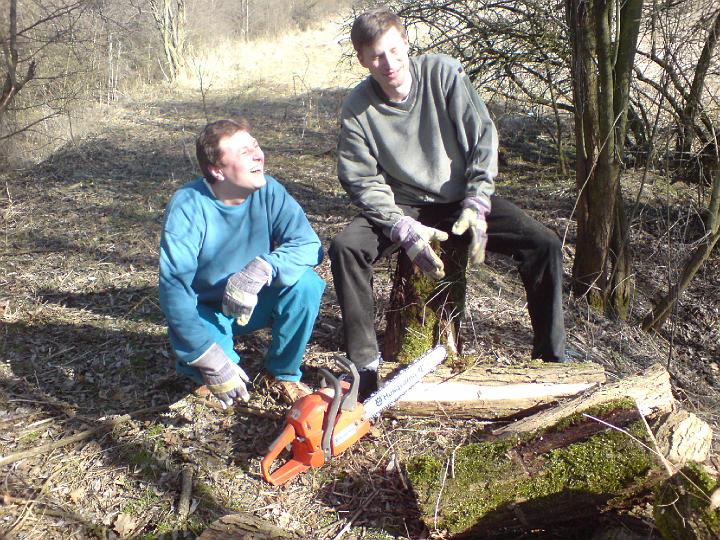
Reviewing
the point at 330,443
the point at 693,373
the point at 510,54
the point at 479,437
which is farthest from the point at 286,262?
the point at 510,54

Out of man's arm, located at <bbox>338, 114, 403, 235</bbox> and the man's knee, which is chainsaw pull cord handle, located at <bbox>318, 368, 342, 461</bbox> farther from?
man's arm, located at <bbox>338, 114, 403, 235</bbox>

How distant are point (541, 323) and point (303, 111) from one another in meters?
8.08

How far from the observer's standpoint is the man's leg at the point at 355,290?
2.99 metres

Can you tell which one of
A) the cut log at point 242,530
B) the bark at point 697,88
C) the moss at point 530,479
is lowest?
the cut log at point 242,530

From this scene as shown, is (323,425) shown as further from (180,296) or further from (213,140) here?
(213,140)

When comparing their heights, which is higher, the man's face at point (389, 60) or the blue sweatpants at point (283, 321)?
the man's face at point (389, 60)

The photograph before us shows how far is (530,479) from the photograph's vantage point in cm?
232

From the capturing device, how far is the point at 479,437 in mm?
2670

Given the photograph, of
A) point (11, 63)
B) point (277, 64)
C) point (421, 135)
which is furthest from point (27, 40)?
point (277, 64)

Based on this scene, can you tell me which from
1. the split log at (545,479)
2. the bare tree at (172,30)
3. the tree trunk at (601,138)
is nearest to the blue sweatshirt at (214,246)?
the split log at (545,479)

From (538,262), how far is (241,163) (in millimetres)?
1516

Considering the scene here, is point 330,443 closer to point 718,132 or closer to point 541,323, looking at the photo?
point 541,323

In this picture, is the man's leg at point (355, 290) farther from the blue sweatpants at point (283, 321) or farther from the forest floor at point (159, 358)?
the forest floor at point (159, 358)

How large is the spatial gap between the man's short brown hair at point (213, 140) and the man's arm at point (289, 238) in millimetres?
310
